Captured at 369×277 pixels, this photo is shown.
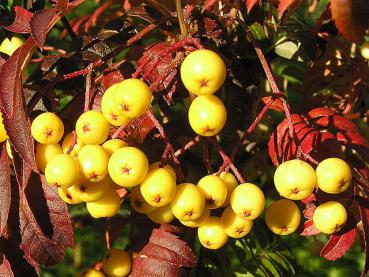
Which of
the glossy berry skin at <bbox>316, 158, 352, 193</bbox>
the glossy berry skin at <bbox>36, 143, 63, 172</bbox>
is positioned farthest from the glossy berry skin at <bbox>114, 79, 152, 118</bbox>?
the glossy berry skin at <bbox>316, 158, 352, 193</bbox>

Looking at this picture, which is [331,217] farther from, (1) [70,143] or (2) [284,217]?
(1) [70,143]

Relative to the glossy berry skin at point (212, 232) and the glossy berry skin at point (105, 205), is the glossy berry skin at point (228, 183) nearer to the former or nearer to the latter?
the glossy berry skin at point (212, 232)

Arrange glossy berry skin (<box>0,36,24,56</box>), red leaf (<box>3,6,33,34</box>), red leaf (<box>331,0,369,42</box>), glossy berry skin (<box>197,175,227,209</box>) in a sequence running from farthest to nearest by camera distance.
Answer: glossy berry skin (<box>0,36,24,56</box>), red leaf (<box>3,6,33,34</box>), glossy berry skin (<box>197,175,227,209</box>), red leaf (<box>331,0,369,42</box>)

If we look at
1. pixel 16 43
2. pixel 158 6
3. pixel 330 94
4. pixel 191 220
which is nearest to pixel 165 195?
pixel 191 220

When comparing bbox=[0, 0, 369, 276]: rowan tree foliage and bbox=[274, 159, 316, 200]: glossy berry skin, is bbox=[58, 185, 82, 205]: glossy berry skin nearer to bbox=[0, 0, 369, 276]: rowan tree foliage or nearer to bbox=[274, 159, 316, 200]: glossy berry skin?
bbox=[0, 0, 369, 276]: rowan tree foliage

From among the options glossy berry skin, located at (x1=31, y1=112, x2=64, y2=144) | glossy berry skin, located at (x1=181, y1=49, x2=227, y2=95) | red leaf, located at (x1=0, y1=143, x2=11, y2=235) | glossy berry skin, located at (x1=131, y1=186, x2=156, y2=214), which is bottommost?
glossy berry skin, located at (x1=131, y1=186, x2=156, y2=214)

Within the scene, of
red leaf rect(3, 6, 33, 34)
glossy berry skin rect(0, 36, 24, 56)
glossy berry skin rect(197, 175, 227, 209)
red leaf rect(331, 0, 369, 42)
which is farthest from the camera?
glossy berry skin rect(0, 36, 24, 56)

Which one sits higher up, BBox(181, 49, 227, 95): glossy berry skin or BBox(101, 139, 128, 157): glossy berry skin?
BBox(181, 49, 227, 95): glossy berry skin

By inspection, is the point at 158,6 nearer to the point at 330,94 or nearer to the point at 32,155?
the point at 32,155

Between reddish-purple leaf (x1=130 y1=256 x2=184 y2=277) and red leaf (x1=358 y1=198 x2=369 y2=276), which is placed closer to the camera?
red leaf (x1=358 y1=198 x2=369 y2=276)
